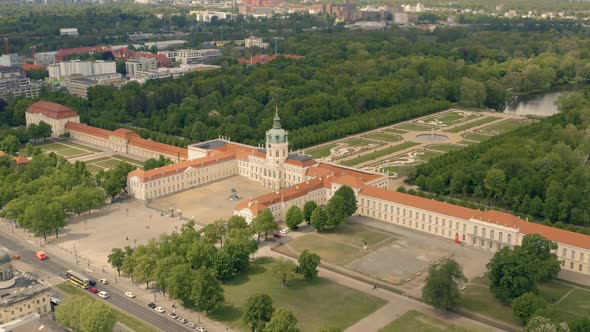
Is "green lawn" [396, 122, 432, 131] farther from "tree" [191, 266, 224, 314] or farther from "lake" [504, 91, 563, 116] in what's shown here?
"tree" [191, 266, 224, 314]

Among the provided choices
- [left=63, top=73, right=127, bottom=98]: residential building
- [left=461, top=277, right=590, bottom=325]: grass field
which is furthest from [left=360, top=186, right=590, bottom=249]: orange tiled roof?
[left=63, top=73, right=127, bottom=98]: residential building

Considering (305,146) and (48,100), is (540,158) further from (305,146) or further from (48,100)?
(48,100)

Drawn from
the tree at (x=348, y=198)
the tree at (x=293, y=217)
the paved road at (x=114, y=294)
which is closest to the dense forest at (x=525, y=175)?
the tree at (x=348, y=198)

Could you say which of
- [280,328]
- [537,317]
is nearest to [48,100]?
[280,328]

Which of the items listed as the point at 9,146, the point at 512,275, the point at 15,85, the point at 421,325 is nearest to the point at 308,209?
the point at 421,325

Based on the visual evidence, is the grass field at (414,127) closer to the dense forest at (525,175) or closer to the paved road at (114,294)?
the dense forest at (525,175)

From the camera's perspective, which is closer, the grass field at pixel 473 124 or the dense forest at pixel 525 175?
the dense forest at pixel 525 175
